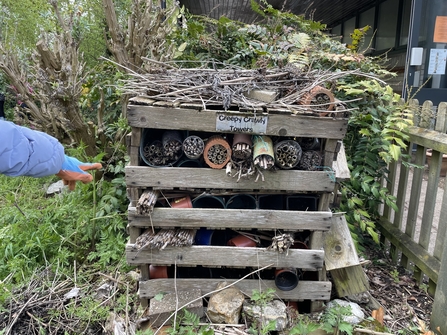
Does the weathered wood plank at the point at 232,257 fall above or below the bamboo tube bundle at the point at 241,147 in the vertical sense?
below

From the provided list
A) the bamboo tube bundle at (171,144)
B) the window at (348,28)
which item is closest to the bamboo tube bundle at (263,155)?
the bamboo tube bundle at (171,144)

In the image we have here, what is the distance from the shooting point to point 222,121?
1943 mm

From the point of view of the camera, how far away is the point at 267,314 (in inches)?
84.6

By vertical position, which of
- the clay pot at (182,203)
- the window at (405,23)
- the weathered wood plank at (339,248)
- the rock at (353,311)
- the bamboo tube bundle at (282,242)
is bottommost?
the rock at (353,311)

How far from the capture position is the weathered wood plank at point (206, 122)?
193cm

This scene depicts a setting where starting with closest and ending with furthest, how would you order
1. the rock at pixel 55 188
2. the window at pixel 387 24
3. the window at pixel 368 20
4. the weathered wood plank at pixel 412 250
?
the weathered wood plank at pixel 412 250, the rock at pixel 55 188, the window at pixel 387 24, the window at pixel 368 20

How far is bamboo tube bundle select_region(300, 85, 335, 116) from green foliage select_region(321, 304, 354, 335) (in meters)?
1.27

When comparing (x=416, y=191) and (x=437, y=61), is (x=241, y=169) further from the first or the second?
(x=437, y=61)

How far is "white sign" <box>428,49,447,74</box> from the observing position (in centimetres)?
599

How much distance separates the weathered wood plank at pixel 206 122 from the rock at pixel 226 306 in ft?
3.66

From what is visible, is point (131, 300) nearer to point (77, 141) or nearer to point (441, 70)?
point (77, 141)

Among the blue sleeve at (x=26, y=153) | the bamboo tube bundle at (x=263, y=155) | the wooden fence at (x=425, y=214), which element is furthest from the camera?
the wooden fence at (x=425, y=214)

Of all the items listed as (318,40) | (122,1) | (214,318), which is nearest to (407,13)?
(318,40)

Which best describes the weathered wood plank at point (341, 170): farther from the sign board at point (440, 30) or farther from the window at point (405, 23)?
the window at point (405, 23)
